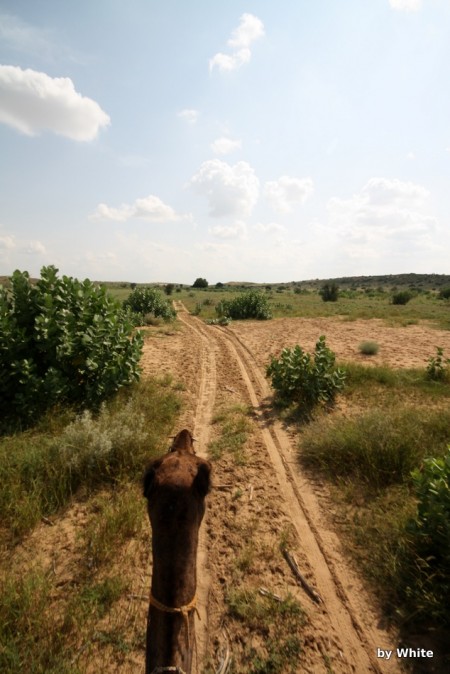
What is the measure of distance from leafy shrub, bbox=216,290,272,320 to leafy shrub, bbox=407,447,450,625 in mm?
19882

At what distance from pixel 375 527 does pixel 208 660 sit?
6.98 ft

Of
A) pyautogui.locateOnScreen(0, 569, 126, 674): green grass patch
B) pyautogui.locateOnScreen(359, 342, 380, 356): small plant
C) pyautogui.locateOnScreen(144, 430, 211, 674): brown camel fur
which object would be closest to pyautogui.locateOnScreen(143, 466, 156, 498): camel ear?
pyautogui.locateOnScreen(144, 430, 211, 674): brown camel fur

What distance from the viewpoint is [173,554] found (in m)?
1.48

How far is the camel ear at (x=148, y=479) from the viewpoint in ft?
5.58

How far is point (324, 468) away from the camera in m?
4.63

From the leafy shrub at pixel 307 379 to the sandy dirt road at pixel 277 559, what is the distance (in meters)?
1.07

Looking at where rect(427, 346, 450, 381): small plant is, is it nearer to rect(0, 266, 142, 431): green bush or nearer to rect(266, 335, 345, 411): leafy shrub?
rect(266, 335, 345, 411): leafy shrub

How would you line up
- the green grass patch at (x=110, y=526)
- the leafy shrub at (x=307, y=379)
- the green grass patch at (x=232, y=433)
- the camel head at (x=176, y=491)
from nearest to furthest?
the camel head at (x=176, y=491), the green grass patch at (x=110, y=526), the green grass patch at (x=232, y=433), the leafy shrub at (x=307, y=379)

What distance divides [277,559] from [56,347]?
478cm

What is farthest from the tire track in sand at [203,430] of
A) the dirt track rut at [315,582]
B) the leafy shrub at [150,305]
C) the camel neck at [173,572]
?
the leafy shrub at [150,305]

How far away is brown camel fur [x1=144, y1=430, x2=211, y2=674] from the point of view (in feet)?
4.58

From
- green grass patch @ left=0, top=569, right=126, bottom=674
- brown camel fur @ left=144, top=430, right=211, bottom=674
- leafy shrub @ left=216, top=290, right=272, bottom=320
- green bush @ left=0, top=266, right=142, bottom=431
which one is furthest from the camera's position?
leafy shrub @ left=216, top=290, right=272, bottom=320

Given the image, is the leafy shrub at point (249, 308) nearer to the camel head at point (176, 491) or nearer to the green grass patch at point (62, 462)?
the green grass patch at point (62, 462)

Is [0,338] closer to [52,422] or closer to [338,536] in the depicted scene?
[52,422]
